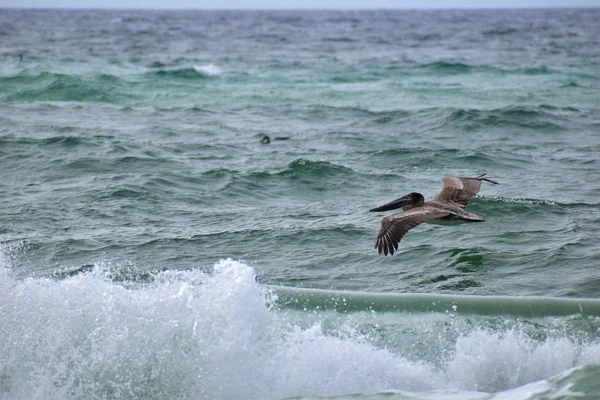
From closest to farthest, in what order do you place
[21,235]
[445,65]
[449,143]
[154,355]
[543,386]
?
[543,386] → [154,355] → [21,235] → [449,143] → [445,65]

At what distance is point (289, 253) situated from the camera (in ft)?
28.3

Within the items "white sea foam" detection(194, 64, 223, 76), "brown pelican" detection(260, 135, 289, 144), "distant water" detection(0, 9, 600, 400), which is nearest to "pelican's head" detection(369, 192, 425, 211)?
"distant water" detection(0, 9, 600, 400)

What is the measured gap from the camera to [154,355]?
19.6 feet

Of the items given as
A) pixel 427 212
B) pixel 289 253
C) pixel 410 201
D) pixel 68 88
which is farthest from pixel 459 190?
pixel 68 88

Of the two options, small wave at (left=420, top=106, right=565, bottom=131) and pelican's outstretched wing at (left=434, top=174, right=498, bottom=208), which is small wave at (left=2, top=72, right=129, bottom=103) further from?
pelican's outstretched wing at (left=434, top=174, right=498, bottom=208)

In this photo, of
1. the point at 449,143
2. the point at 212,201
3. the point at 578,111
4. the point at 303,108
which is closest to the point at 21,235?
the point at 212,201

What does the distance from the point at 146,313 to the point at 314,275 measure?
2.11m

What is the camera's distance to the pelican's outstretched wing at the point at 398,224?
725 cm

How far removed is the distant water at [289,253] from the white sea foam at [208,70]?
6343 millimetres

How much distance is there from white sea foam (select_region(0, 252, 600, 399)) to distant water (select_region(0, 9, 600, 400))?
0.02 metres

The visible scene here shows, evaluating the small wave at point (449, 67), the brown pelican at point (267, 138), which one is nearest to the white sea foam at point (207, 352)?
the brown pelican at point (267, 138)

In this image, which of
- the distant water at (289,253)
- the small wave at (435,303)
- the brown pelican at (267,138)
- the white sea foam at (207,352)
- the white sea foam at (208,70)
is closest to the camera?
the white sea foam at (207,352)

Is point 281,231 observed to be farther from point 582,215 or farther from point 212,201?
point 582,215

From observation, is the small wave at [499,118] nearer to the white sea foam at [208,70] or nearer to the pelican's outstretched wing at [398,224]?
the pelican's outstretched wing at [398,224]
